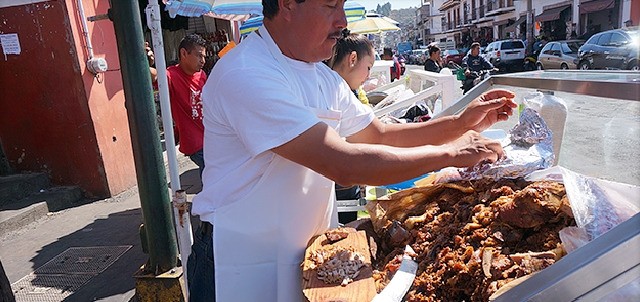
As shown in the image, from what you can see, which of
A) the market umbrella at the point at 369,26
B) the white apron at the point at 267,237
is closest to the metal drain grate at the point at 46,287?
the white apron at the point at 267,237

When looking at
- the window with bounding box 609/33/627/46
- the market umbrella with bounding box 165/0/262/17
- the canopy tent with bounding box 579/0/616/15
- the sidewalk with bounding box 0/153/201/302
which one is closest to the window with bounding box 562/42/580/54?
the window with bounding box 609/33/627/46

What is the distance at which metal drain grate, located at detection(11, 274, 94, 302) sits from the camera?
3.57 meters

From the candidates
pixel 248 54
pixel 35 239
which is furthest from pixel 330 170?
pixel 35 239

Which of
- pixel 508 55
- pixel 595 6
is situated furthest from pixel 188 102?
pixel 595 6

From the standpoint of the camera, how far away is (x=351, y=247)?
1.43 metres

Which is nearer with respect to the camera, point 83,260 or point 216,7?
point 83,260

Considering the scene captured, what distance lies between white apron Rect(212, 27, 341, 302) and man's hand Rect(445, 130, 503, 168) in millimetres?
461

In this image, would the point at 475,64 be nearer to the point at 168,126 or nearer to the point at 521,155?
the point at 168,126

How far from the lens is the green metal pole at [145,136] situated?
2807 mm

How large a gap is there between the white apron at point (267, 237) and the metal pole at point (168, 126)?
1.40m

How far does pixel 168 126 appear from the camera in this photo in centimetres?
284

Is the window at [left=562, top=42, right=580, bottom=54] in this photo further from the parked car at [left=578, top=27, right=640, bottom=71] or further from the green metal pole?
the green metal pole

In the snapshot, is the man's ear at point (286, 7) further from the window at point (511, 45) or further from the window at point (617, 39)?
the window at point (511, 45)

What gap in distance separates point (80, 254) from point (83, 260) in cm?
16
